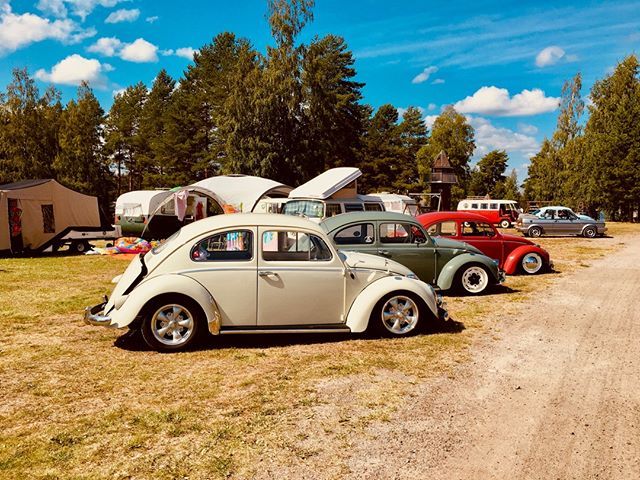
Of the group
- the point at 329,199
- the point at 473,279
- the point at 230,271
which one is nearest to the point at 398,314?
the point at 230,271

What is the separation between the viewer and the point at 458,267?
31.5 ft

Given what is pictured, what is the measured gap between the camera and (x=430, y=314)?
6902mm

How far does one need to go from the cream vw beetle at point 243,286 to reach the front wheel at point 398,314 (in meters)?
0.05

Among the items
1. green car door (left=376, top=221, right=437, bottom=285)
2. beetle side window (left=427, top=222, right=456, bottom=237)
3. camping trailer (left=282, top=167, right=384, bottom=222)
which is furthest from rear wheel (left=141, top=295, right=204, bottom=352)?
camping trailer (left=282, top=167, right=384, bottom=222)

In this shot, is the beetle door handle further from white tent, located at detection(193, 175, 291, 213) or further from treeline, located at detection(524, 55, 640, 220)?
treeline, located at detection(524, 55, 640, 220)

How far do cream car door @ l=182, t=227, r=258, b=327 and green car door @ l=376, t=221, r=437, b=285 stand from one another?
356cm

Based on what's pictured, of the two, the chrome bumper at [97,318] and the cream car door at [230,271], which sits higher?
the cream car door at [230,271]

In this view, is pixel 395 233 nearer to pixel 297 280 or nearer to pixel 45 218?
pixel 297 280

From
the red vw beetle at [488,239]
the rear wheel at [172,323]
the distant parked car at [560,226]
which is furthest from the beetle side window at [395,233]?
the distant parked car at [560,226]

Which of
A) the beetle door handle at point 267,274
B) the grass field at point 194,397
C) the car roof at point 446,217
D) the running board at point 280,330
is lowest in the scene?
the grass field at point 194,397

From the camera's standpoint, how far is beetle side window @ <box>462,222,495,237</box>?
11633mm

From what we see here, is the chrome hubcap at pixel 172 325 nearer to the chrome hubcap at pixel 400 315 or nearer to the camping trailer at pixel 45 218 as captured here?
the chrome hubcap at pixel 400 315

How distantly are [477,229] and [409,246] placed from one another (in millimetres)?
3269

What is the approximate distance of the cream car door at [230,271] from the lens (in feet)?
20.1
